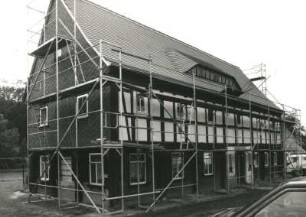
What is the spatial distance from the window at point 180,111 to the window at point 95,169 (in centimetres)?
472

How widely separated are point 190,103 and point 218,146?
3866 mm

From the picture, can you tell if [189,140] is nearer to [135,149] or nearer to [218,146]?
[135,149]

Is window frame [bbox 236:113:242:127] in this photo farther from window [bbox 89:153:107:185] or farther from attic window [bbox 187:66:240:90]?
window [bbox 89:153:107:185]

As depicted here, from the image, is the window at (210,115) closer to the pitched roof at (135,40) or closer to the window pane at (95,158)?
the pitched roof at (135,40)

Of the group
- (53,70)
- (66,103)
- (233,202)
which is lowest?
(233,202)

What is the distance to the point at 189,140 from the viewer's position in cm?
1830

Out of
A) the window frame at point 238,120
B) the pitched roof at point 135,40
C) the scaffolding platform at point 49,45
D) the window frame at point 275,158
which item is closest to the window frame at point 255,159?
the window frame at point 238,120

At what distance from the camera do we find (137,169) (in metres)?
17.0

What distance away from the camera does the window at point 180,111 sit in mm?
19531

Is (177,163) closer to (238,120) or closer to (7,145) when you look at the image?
(238,120)

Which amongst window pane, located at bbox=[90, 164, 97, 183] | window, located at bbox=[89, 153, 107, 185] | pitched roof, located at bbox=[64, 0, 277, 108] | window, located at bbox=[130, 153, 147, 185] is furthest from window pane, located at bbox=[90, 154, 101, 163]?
pitched roof, located at bbox=[64, 0, 277, 108]

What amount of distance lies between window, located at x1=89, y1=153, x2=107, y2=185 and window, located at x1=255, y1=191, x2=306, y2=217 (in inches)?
504

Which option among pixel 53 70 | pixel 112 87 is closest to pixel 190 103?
pixel 112 87

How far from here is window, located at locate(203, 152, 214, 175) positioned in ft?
71.0
